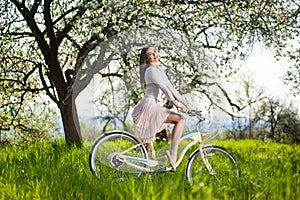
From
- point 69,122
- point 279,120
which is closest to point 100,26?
point 69,122

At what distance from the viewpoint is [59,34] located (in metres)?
10.9

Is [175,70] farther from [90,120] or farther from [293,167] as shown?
[293,167]

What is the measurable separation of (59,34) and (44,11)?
0.64 m

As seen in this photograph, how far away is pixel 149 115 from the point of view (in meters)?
5.57

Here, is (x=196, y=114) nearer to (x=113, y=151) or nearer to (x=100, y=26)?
(x=113, y=151)

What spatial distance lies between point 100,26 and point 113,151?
4.06 metres

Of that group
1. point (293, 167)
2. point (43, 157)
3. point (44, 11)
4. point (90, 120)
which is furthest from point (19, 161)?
point (293, 167)

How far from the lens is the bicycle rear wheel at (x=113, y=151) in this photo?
571 centimetres

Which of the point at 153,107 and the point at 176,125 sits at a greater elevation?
the point at 153,107

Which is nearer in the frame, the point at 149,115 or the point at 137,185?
the point at 137,185

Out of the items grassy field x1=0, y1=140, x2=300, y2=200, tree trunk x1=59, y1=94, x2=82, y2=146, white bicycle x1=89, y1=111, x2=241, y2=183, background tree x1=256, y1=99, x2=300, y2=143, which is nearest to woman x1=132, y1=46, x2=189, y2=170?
white bicycle x1=89, y1=111, x2=241, y2=183

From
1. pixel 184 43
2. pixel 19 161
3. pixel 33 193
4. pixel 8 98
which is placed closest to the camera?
pixel 33 193

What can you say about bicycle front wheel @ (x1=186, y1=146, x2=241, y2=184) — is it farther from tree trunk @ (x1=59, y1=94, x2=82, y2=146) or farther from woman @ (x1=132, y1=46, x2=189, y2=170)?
tree trunk @ (x1=59, y1=94, x2=82, y2=146)

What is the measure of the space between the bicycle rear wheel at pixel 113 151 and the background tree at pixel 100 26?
278 cm
